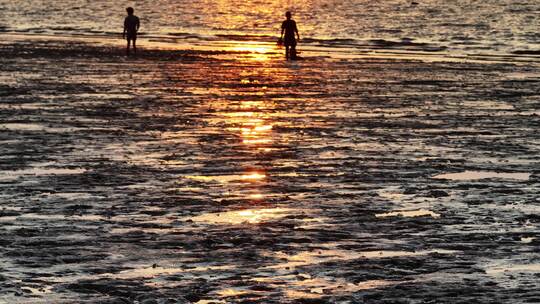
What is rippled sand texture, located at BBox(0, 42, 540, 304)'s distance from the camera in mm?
10734


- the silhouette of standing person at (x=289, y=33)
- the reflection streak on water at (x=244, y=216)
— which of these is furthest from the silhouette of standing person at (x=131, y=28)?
the reflection streak on water at (x=244, y=216)

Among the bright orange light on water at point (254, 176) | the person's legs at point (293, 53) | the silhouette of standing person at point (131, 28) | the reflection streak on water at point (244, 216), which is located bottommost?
the person's legs at point (293, 53)

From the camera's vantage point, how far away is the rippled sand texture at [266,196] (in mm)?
10734

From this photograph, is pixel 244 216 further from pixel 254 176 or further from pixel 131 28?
pixel 131 28

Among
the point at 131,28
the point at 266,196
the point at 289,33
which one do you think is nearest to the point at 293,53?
the point at 289,33

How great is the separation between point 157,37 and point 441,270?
6185 centimetres

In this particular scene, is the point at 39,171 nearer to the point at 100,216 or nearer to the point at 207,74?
the point at 100,216

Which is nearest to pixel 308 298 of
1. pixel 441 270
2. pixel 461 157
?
pixel 441 270

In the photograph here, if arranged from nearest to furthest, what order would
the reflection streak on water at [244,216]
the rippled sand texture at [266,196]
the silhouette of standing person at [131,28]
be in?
the rippled sand texture at [266,196], the reflection streak on water at [244,216], the silhouette of standing person at [131,28]

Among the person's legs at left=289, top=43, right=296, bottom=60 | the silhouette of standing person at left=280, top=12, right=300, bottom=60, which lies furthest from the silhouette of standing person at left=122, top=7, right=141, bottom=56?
the person's legs at left=289, top=43, right=296, bottom=60

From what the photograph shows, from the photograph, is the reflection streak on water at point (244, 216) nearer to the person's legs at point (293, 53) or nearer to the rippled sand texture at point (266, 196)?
the rippled sand texture at point (266, 196)

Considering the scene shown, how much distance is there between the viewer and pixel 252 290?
10352 millimetres

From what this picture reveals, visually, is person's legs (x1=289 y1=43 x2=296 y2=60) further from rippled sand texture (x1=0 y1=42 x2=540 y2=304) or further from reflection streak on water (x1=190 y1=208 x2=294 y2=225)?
reflection streak on water (x1=190 y1=208 x2=294 y2=225)

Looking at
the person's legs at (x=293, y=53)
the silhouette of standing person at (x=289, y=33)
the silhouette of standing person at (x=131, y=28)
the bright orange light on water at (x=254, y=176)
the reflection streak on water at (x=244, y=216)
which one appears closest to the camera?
the reflection streak on water at (x=244, y=216)
